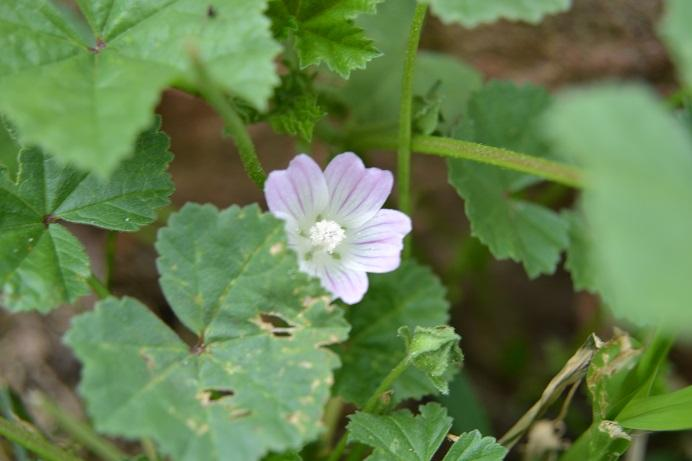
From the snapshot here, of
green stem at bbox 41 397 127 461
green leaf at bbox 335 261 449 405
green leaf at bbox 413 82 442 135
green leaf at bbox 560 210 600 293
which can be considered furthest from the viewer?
green stem at bbox 41 397 127 461

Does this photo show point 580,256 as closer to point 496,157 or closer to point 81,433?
point 496,157

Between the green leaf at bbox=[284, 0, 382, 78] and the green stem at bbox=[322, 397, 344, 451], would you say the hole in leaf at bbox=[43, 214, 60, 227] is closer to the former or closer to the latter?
the green leaf at bbox=[284, 0, 382, 78]

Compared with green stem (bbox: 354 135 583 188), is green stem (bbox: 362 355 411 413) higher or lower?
lower

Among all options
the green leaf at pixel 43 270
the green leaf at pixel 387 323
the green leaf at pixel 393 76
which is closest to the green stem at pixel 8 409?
the green leaf at pixel 43 270

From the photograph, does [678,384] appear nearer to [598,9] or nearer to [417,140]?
[598,9]

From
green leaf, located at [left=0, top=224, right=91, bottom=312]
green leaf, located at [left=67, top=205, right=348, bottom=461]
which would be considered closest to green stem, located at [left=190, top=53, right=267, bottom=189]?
green leaf, located at [left=67, top=205, right=348, bottom=461]

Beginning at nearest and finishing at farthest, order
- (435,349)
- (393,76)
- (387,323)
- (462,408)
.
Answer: (435,349), (387,323), (462,408), (393,76)

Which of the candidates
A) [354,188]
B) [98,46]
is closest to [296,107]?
[354,188]
